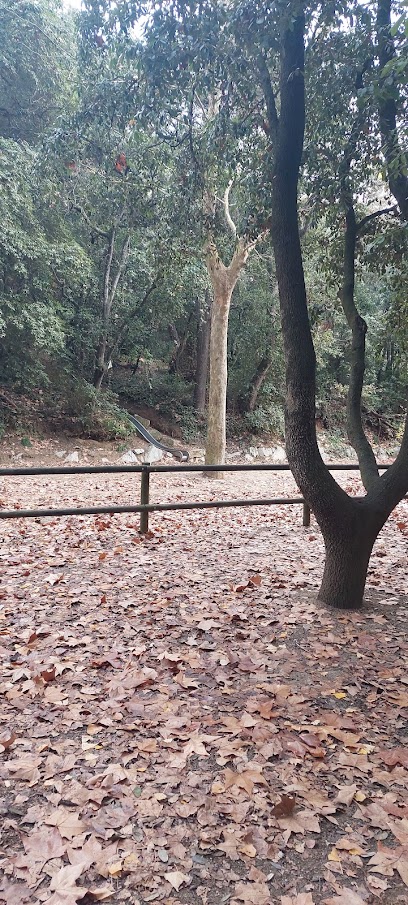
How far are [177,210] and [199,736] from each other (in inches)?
235

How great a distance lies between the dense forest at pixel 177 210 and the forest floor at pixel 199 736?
2754 mm

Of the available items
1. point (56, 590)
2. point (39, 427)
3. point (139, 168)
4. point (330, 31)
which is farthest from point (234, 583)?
point (39, 427)

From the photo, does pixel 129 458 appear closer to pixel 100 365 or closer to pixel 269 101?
pixel 100 365

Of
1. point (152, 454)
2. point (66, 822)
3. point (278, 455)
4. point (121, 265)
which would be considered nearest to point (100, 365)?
point (121, 265)

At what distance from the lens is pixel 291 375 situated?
4098 mm

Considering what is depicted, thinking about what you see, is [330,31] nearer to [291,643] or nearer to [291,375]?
[291,375]

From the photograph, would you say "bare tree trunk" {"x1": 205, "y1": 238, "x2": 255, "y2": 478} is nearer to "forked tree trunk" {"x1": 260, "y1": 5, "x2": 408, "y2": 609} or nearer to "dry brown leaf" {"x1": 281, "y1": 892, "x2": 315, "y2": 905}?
"forked tree trunk" {"x1": 260, "y1": 5, "x2": 408, "y2": 609}

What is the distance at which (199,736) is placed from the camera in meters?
2.69

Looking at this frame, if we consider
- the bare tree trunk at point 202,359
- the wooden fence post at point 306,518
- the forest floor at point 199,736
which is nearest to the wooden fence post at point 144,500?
the forest floor at point 199,736

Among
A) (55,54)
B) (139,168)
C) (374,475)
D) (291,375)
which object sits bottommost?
(374,475)

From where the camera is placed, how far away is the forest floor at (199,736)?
1940 millimetres

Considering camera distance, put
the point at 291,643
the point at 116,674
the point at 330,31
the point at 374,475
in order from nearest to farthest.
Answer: the point at 116,674, the point at 291,643, the point at 374,475, the point at 330,31

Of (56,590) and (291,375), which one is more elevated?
(291,375)

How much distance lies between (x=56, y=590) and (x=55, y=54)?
1350 centimetres
